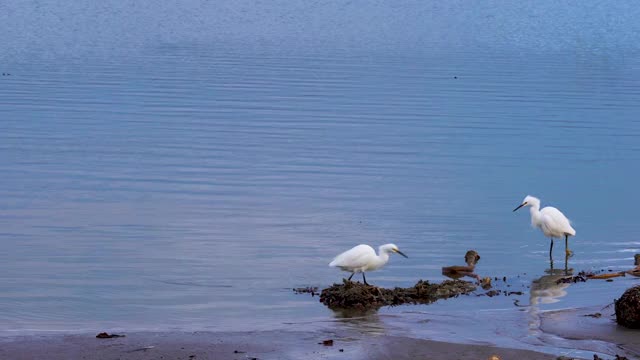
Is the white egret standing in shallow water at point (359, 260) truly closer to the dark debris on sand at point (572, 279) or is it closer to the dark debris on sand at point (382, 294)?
the dark debris on sand at point (382, 294)

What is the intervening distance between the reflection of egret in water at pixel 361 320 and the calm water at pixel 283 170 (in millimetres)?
138

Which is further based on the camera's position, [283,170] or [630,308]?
[283,170]

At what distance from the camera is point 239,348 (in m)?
12.8

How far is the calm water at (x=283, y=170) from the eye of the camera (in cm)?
1683

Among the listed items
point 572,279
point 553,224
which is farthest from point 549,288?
point 553,224

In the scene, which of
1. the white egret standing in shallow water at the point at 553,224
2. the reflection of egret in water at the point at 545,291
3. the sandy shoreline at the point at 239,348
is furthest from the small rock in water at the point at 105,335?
the white egret standing in shallow water at the point at 553,224

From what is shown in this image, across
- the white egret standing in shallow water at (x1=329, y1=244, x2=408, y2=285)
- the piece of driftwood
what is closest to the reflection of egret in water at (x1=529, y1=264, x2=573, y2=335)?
the piece of driftwood

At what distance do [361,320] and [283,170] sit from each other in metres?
11.3

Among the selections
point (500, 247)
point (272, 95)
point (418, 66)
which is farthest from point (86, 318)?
point (418, 66)

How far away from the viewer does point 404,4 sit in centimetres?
7506

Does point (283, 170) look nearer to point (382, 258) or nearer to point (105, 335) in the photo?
point (382, 258)

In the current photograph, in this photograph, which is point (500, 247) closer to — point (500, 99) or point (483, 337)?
point (483, 337)

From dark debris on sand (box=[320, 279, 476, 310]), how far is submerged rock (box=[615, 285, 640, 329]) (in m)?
3.10

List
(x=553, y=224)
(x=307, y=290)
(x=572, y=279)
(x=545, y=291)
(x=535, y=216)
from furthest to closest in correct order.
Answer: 1. (x=535, y=216)
2. (x=553, y=224)
3. (x=572, y=279)
4. (x=545, y=291)
5. (x=307, y=290)
